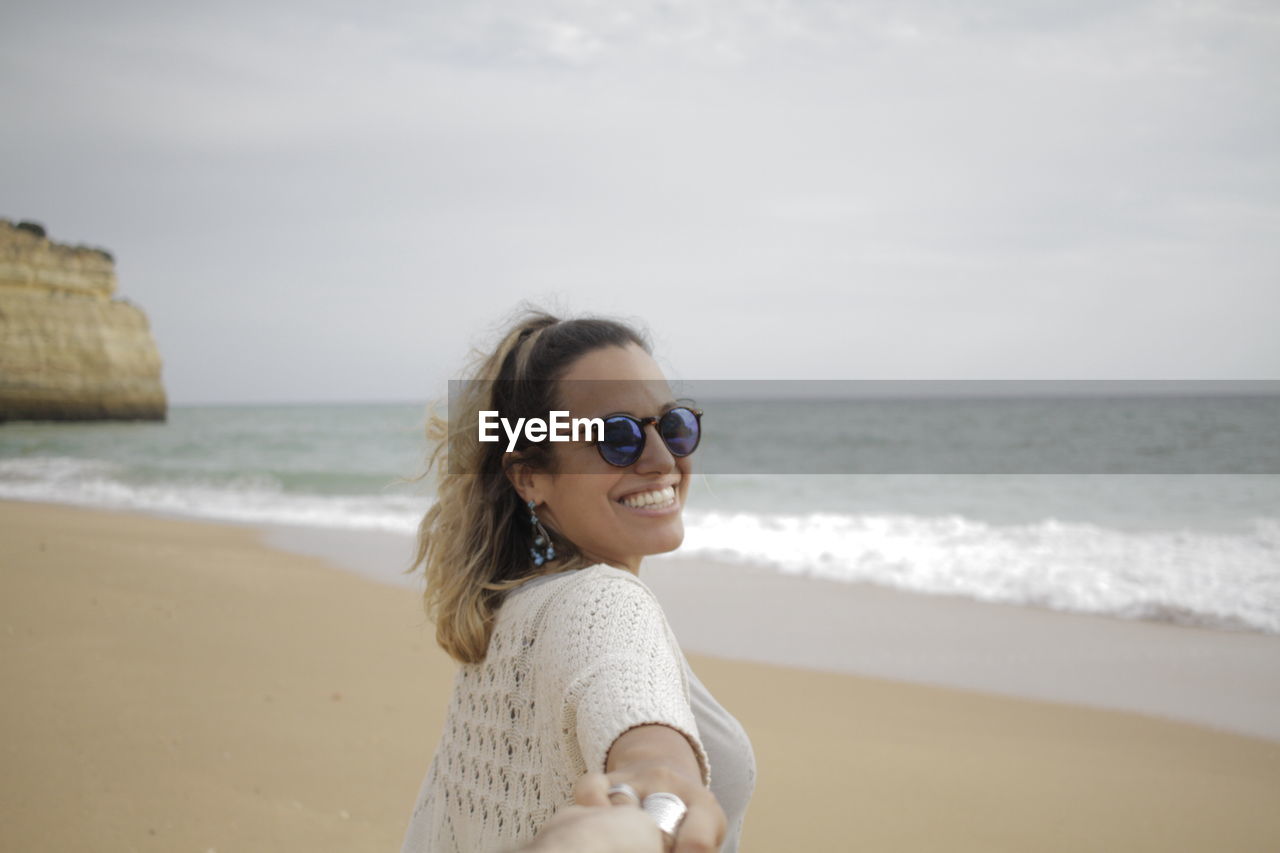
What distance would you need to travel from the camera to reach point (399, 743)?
4859mm

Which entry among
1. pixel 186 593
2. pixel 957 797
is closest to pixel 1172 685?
pixel 957 797

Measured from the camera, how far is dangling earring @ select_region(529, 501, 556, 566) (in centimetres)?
169

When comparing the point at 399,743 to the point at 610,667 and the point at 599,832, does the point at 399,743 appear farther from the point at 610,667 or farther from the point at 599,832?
the point at 599,832

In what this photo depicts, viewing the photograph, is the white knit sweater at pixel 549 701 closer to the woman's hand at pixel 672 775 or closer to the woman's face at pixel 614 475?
the woman's hand at pixel 672 775

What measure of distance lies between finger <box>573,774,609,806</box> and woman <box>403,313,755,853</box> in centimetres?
18

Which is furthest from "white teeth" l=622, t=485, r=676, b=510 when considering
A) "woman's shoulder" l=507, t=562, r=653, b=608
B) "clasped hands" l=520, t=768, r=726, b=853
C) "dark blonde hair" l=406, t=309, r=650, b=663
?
"clasped hands" l=520, t=768, r=726, b=853

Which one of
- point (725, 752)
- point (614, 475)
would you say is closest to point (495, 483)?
point (614, 475)

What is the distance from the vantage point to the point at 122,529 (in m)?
12.2

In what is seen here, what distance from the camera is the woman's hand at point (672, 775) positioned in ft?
2.59

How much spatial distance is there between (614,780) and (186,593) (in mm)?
8334

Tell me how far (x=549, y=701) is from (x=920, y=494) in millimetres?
17881

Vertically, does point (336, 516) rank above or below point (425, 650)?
below

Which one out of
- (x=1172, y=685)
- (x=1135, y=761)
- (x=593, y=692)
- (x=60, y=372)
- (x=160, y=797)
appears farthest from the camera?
(x=60, y=372)

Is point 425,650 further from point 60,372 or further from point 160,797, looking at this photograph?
point 60,372
